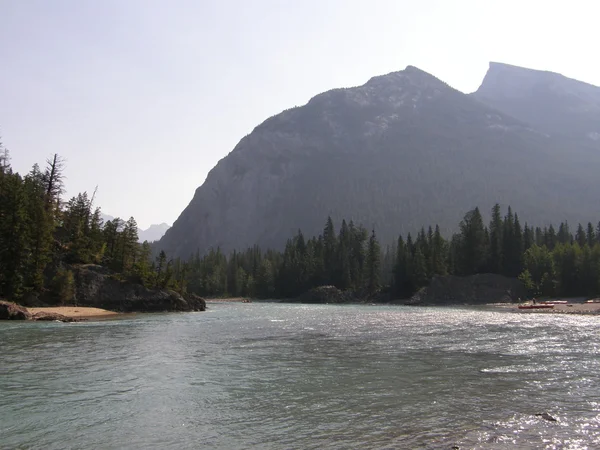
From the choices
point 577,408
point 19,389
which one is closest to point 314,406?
point 577,408

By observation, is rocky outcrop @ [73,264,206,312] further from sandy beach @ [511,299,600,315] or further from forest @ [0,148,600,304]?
sandy beach @ [511,299,600,315]

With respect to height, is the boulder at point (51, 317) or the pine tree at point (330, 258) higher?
the pine tree at point (330, 258)

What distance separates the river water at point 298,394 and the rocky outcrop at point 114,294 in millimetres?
48140

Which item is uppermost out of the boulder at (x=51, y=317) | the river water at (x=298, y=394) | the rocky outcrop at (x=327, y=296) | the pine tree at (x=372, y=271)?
the pine tree at (x=372, y=271)

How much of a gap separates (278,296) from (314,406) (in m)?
175

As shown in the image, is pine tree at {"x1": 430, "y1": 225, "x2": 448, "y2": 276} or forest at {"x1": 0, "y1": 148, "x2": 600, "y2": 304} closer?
forest at {"x1": 0, "y1": 148, "x2": 600, "y2": 304}

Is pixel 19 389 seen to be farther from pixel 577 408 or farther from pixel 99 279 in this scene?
pixel 99 279

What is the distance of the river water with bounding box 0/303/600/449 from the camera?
15797 millimetres

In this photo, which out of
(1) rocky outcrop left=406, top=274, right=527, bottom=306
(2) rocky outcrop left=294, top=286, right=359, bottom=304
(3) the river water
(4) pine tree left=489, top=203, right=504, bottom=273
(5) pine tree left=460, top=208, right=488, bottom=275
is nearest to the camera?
(3) the river water

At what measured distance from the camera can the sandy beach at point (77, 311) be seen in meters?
68.4

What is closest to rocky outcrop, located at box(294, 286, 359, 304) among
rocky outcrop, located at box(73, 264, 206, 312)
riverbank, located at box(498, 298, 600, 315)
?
riverbank, located at box(498, 298, 600, 315)

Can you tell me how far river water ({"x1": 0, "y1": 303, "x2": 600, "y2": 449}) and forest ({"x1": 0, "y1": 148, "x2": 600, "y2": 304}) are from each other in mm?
43274

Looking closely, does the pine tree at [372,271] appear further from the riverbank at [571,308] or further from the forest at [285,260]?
the riverbank at [571,308]

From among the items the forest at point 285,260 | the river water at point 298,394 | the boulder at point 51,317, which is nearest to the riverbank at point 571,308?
the forest at point 285,260
